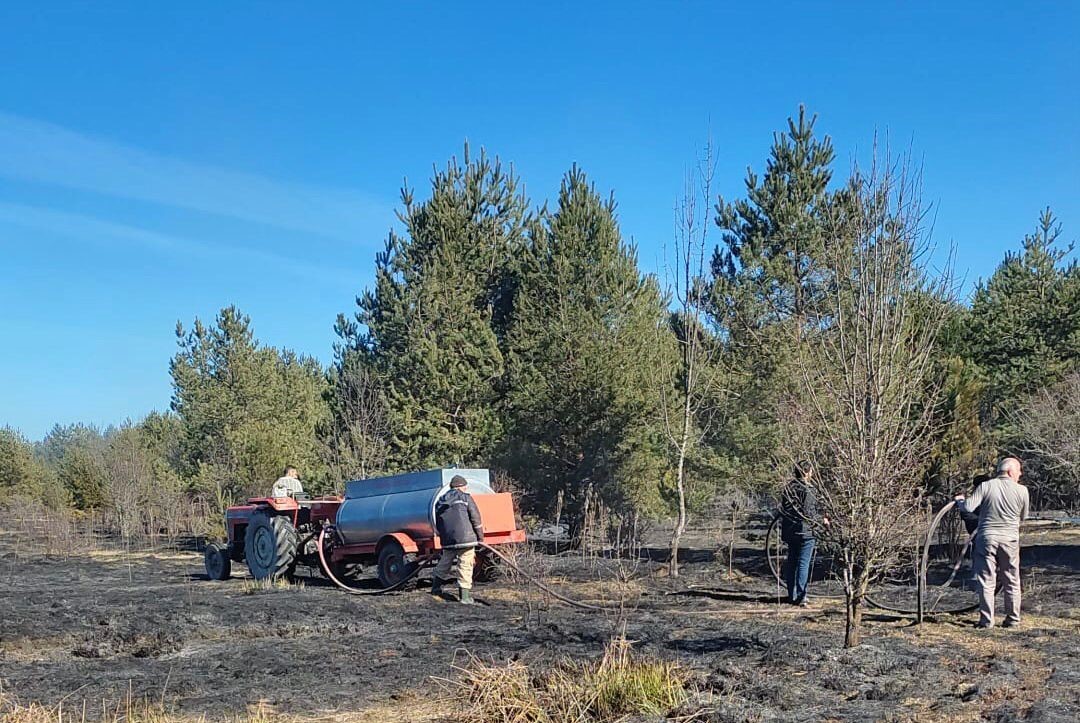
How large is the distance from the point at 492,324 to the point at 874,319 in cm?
1776

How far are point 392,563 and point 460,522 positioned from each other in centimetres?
197

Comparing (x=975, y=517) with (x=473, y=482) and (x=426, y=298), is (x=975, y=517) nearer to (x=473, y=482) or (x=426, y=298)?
(x=473, y=482)

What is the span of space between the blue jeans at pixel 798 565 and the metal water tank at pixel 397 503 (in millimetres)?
4898

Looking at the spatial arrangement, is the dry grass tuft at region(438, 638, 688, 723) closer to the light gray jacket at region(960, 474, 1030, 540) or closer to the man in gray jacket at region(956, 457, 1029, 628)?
the man in gray jacket at region(956, 457, 1029, 628)

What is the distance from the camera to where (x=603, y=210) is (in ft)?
78.7

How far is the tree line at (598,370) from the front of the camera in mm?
17484

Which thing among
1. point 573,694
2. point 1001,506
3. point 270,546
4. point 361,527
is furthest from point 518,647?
point 270,546

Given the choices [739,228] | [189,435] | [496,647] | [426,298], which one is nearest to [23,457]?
[189,435]

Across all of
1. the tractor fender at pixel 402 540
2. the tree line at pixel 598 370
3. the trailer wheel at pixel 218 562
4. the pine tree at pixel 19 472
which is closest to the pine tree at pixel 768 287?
the tree line at pixel 598 370

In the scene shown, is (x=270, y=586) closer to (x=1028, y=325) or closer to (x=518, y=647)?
(x=518, y=647)

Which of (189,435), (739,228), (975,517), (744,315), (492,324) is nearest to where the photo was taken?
(975,517)

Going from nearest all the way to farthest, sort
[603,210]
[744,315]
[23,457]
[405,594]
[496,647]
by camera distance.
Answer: [496,647] < [405,594] < [744,315] < [603,210] < [23,457]

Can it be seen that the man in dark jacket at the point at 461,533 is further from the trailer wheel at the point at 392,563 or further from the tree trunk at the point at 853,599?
the tree trunk at the point at 853,599

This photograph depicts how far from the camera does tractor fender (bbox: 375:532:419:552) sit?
47.9ft
